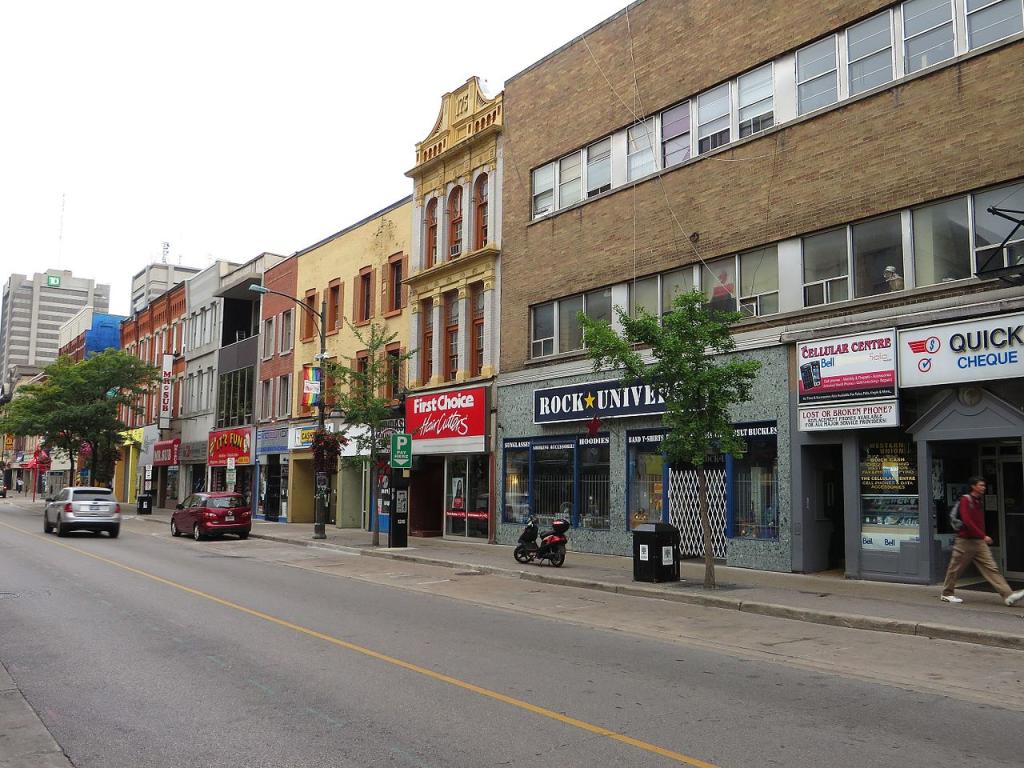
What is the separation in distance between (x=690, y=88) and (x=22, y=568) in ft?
57.9

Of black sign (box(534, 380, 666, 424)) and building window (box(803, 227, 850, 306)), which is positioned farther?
black sign (box(534, 380, 666, 424))

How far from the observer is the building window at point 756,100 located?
59.8 ft

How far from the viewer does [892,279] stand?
51.6 ft

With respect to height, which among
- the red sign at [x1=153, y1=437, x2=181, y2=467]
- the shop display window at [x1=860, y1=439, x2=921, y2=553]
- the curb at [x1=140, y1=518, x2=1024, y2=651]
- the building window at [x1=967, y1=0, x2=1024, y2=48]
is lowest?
the curb at [x1=140, y1=518, x2=1024, y2=651]

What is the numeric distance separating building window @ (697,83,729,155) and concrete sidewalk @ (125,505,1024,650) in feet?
30.8

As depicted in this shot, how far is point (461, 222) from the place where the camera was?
27812 millimetres

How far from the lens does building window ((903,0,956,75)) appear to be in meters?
15.2

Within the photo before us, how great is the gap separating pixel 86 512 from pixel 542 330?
15689 mm

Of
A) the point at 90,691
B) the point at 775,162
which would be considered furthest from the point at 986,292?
the point at 90,691

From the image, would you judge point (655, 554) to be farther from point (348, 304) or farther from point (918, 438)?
point (348, 304)

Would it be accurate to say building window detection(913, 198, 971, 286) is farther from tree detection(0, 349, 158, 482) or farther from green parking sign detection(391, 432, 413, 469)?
tree detection(0, 349, 158, 482)

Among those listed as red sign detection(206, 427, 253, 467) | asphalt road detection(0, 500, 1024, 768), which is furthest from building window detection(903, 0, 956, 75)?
red sign detection(206, 427, 253, 467)

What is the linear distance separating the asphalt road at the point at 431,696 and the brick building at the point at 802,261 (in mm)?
5762

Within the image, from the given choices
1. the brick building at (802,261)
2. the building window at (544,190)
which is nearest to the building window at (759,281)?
the brick building at (802,261)
